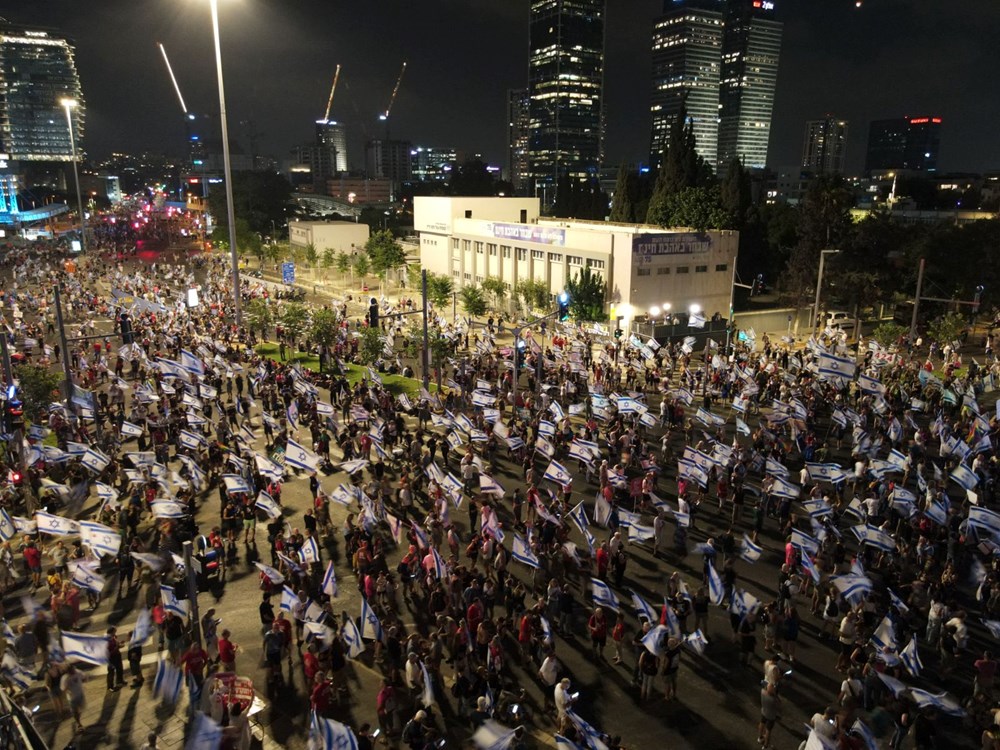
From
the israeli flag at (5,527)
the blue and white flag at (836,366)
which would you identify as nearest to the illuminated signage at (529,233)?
the blue and white flag at (836,366)

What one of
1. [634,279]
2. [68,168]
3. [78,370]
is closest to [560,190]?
[634,279]

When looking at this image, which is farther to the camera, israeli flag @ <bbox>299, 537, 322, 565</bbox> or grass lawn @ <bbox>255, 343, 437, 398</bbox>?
grass lawn @ <bbox>255, 343, 437, 398</bbox>

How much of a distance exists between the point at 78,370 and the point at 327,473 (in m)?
18.7

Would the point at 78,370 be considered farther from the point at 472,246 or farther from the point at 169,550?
the point at 472,246

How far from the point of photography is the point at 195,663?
13438mm

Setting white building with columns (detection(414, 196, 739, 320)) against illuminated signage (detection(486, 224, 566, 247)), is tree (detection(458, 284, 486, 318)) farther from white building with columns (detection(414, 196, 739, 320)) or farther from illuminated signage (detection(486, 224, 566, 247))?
illuminated signage (detection(486, 224, 566, 247))

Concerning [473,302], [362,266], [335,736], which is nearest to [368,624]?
[335,736]

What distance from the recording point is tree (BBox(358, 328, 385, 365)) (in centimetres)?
3862

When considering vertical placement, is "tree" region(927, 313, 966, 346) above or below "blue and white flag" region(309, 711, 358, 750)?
above

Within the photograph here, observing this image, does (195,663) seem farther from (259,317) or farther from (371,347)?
(259,317)

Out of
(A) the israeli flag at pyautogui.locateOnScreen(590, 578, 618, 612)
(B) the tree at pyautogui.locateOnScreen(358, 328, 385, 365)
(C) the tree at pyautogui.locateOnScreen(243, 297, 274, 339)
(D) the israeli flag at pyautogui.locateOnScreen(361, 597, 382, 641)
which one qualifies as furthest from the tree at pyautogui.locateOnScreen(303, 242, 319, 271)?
(A) the israeli flag at pyautogui.locateOnScreen(590, 578, 618, 612)

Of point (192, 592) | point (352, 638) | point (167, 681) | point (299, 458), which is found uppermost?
point (192, 592)

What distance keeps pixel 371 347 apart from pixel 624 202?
157ft

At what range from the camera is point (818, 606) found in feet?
55.4
